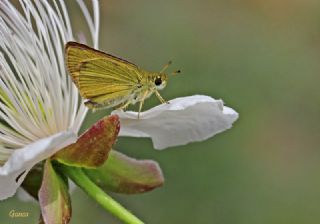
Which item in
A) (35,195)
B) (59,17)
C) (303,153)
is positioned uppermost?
(59,17)

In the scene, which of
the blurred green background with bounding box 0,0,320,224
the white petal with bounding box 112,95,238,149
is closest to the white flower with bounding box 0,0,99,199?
the white petal with bounding box 112,95,238,149

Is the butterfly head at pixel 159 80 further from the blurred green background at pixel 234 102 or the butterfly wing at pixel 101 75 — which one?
the blurred green background at pixel 234 102

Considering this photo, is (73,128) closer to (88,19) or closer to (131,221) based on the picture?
(88,19)

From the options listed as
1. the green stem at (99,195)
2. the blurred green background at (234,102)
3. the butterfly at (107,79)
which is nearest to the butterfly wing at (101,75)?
the butterfly at (107,79)

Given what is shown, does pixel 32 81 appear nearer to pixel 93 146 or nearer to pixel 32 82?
pixel 32 82

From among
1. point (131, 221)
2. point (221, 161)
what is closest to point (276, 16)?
point (221, 161)

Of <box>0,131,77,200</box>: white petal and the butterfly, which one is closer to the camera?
<box>0,131,77,200</box>: white petal

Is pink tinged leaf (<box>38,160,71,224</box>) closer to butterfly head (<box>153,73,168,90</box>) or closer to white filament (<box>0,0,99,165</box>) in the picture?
white filament (<box>0,0,99,165</box>)

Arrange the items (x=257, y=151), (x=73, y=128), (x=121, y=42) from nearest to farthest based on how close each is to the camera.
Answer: (x=73, y=128), (x=257, y=151), (x=121, y=42)

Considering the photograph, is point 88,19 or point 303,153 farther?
point 303,153
